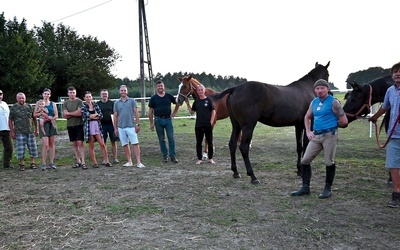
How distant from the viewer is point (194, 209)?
14.4ft

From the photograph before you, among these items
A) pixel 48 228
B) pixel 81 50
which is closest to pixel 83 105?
pixel 48 228

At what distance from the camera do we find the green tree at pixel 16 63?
20.4 metres

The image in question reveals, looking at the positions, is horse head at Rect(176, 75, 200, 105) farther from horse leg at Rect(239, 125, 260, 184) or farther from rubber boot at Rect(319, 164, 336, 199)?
rubber boot at Rect(319, 164, 336, 199)

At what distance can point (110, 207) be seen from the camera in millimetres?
4543

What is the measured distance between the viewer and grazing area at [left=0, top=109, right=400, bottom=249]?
11.1 ft

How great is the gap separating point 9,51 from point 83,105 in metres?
16.6

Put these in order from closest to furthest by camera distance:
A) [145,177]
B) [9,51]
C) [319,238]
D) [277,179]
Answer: [319,238] → [277,179] → [145,177] → [9,51]

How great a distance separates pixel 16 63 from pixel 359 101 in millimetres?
20781

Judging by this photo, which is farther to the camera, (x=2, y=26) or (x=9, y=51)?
(x=2, y=26)

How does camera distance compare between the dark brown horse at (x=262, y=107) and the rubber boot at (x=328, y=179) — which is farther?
the dark brown horse at (x=262, y=107)

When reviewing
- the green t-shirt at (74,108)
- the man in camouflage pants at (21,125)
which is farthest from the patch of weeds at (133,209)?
the man in camouflage pants at (21,125)

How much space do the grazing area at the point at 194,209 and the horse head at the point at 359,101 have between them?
1.14m

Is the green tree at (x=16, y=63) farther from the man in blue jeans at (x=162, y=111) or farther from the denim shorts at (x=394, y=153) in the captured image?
the denim shorts at (x=394, y=153)

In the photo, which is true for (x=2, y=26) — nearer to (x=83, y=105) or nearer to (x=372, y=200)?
(x=83, y=105)
